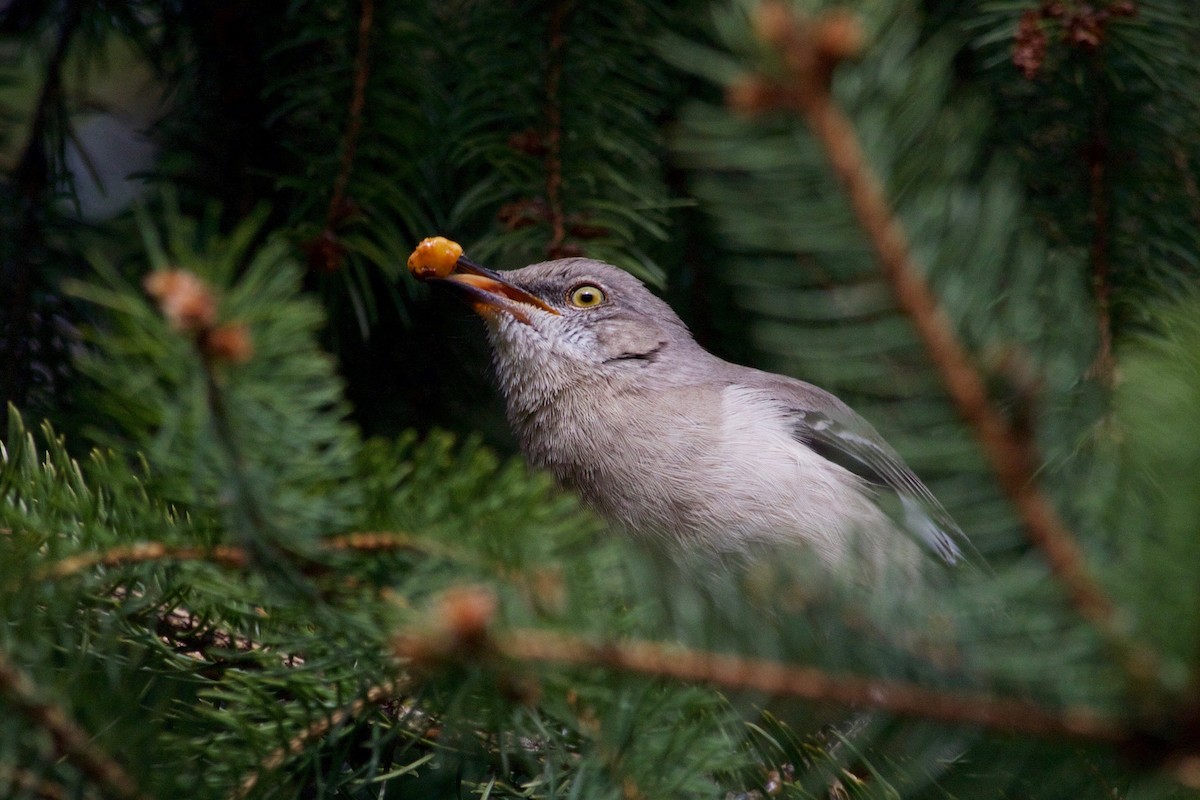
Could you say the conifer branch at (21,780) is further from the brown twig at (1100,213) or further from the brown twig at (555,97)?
the brown twig at (1100,213)

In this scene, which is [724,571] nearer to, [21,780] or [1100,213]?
[21,780]

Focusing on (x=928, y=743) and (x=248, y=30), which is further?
(x=248, y=30)

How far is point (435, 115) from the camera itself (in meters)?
3.64

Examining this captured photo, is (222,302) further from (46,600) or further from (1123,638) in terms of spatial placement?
(1123,638)

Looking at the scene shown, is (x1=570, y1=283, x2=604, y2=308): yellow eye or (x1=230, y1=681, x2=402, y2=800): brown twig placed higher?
(x1=570, y1=283, x2=604, y2=308): yellow eye

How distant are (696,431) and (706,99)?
140 cm

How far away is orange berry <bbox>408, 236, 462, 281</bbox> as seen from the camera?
11.6 ft

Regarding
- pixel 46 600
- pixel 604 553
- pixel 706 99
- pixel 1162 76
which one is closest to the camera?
pixel 604 553

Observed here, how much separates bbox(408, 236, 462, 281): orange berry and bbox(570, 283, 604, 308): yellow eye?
0.52 m

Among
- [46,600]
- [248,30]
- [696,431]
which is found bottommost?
[696,431]

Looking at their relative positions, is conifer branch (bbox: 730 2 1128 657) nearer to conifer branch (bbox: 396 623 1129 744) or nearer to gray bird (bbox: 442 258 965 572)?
conifer branch (bbox: 396 623 1129 744)

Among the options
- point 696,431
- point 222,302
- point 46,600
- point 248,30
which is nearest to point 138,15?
point 248,30

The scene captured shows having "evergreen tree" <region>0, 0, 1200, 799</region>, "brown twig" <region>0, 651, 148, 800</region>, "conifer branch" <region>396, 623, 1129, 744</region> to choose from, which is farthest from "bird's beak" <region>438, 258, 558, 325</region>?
"conifer branch" <region>396, 623, 1129, 744</region>

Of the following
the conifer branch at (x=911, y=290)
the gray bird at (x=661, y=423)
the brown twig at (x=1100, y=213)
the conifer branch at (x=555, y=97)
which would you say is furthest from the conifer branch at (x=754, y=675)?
the conifer branch at (x=555, y=97)
